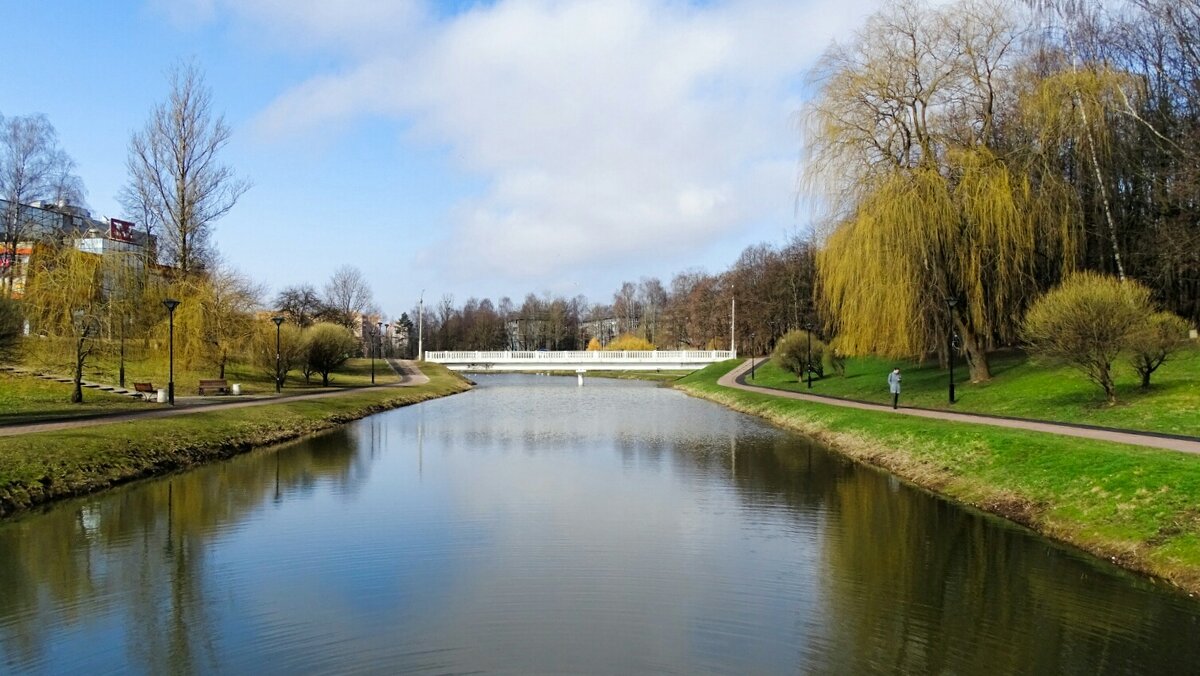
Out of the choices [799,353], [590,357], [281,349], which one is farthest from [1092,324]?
[590,357]

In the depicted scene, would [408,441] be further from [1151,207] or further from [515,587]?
[1151,207]

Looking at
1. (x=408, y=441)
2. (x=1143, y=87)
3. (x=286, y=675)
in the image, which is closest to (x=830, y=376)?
(x=1143, y=87)

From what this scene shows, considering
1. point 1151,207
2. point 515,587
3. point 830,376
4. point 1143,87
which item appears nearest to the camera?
point 515,587

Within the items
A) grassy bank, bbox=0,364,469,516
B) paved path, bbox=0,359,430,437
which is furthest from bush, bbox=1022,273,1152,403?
paved path, bbox=0,359,430,437

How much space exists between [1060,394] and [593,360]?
57.2 metres

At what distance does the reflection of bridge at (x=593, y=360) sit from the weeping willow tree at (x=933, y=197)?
4602 cm

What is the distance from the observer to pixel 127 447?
56.2ft

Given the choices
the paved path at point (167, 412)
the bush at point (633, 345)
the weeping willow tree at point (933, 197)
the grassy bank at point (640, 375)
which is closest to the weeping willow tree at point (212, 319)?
the paved path at point (167, 412)

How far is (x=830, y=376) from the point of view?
50.6m

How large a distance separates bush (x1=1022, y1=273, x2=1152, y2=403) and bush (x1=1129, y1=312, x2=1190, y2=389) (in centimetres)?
22

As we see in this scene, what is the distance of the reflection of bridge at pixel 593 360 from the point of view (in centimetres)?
7588

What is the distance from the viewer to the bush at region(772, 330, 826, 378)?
Result: 156ft

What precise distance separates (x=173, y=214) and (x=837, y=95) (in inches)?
1304

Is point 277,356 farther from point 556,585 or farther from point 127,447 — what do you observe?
point 556,585
